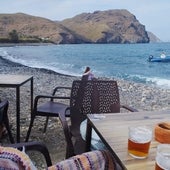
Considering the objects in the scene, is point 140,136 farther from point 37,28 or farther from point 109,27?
point 109,27

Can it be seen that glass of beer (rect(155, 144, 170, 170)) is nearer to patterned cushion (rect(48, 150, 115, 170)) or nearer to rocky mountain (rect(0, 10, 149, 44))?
patterned cushion (rect(48, 150, 115, 170))

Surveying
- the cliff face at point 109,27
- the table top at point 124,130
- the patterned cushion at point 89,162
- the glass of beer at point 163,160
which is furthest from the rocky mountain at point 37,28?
the glass of beer at point 163,160

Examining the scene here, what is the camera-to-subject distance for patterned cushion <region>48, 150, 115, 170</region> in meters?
1.55

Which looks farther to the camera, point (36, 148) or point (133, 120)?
point (133, 120)

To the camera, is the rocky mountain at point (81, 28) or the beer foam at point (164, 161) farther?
the rocky mountain at point (81, 28)

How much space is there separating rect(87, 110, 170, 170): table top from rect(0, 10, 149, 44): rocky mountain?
77852 millimetres

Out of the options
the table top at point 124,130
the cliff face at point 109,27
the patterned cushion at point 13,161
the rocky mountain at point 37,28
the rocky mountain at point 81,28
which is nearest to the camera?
the patterned cushion at point 13,161

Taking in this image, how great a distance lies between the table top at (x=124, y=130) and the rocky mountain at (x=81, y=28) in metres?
77.9

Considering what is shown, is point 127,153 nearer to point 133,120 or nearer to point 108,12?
point 133,120

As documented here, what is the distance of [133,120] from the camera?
210 centimetres

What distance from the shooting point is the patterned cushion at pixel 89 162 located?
155cm

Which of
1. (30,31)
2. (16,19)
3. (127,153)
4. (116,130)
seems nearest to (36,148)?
(116,130)

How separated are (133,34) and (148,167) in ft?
414

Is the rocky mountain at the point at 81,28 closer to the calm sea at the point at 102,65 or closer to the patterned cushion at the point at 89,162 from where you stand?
the calm sea at the point at 102,65
